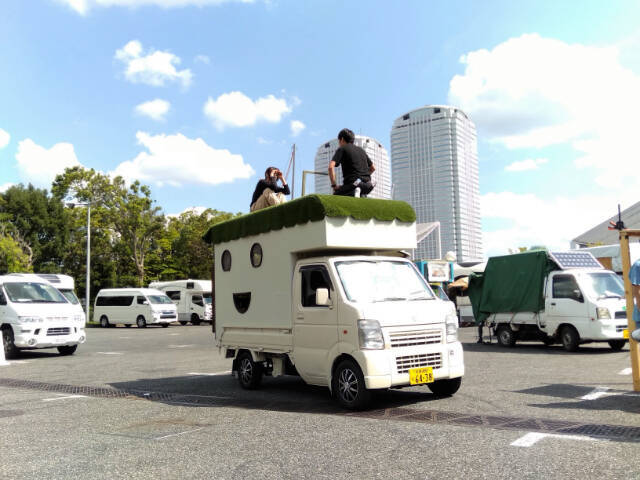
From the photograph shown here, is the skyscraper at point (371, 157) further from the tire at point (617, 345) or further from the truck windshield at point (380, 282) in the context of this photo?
the truck windshield at point (380, 282)

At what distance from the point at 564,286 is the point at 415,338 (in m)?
9.27

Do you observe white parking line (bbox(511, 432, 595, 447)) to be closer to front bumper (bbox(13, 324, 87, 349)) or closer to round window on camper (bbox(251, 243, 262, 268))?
round window on camper (bbox(251, 243, 262, 268))

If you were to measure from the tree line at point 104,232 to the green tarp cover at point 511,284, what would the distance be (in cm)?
3797

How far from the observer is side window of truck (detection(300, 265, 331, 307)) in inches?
311

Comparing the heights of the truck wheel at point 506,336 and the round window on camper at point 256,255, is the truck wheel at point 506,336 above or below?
below

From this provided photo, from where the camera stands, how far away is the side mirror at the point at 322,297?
752 centimetres

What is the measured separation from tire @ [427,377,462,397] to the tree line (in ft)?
148

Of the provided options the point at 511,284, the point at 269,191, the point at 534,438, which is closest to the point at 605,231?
the point at 511,284

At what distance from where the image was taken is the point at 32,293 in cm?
1656

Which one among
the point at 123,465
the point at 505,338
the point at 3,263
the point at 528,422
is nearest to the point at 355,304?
the point at 528,422

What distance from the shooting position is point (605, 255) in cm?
2477

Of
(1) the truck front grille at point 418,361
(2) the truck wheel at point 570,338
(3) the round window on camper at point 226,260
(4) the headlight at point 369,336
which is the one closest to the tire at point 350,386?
(4) the headlight at point 369,336

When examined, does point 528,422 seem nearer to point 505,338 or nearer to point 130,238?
point 505,338

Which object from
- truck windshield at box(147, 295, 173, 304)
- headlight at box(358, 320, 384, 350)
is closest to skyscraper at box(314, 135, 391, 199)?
truck windshield at box(147, 295, 173, 304)
